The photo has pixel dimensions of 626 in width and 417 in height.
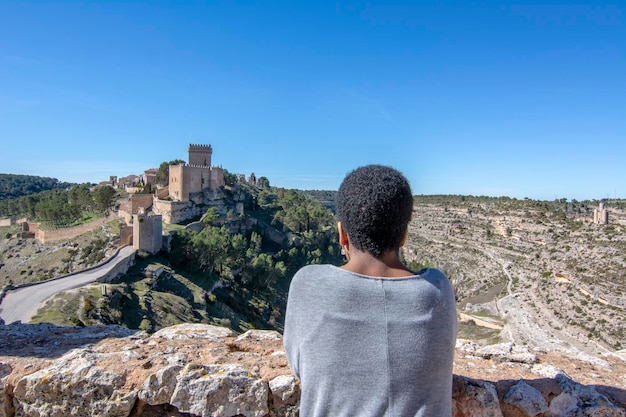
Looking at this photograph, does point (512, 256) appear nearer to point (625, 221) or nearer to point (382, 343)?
point (625, 221)

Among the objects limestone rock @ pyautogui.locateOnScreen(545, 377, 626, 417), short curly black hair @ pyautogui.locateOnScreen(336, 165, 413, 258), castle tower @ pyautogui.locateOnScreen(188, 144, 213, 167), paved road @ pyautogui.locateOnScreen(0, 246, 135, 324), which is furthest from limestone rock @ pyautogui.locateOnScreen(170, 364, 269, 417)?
castle tower @ pyautogui.locateOnScreen(188, 144, 213, 167)

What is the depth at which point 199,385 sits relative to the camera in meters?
2.16

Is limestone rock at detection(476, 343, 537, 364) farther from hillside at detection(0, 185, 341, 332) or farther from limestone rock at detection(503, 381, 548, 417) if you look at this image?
hillside at detection(0, 185, 341, 332)

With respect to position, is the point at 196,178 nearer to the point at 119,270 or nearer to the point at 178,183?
the point at 178,183

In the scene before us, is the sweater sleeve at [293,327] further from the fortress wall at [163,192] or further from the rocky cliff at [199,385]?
the fortress wall at [163,192]

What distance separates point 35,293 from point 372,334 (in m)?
18.6

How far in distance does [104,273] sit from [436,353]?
828 inches

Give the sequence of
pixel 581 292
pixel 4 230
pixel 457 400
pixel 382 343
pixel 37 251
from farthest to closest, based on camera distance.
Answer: pixel 4 230 → pixel 581 292 → pixel 37 251 → pixel 457 400 → pixel 382 343

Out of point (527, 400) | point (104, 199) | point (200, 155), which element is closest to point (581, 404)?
point (527, 400)

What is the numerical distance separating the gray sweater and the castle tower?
43.6 metres

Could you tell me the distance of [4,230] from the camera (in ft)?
148

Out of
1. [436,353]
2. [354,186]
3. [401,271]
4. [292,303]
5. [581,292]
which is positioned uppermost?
[354,186]

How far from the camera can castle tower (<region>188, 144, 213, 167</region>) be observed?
43312 millimetres

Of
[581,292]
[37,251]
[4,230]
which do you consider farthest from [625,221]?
[4,230]
